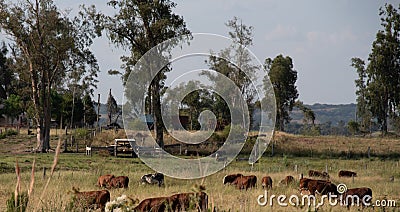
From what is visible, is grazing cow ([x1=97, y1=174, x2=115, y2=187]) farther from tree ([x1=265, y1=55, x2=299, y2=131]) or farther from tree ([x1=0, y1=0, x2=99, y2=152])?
tree ([x1=265, y1=55, x2=299, y2=131])

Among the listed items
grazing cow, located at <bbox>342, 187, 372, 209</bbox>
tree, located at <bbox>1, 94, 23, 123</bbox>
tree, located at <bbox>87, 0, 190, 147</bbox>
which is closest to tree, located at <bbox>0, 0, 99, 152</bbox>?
tree, located at <bbox>87, 0, 190, 147</bbox>

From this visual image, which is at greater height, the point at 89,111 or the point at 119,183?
the point at 89,111

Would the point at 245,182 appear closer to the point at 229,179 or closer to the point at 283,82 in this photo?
the point at 229,179

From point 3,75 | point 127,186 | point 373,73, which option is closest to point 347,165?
point 127,186

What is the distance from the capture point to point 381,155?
122 ft

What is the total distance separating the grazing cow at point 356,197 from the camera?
11.7 metres

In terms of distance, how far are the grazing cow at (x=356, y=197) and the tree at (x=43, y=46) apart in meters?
27.5

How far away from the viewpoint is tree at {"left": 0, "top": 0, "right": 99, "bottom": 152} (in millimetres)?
37688

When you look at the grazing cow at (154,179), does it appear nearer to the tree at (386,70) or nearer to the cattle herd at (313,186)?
the cattle herd at (313,186)

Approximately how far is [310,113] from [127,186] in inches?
2039

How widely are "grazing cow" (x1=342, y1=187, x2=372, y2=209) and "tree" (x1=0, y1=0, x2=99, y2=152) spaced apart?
90.3ft

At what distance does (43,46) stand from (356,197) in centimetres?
3142

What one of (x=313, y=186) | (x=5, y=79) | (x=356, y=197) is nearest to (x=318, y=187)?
(x=313, y=186)

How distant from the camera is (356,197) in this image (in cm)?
1222
